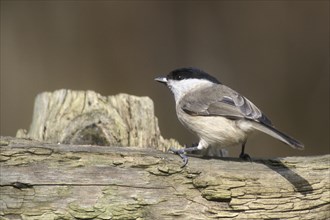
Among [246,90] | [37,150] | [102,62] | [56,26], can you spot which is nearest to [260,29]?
[246,90]

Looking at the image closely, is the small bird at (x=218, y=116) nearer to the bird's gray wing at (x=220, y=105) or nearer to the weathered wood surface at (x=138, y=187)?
the bird's gray wing at (x=220, y=105)

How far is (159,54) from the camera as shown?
18.6 ft

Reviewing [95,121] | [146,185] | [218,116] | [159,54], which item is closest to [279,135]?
[218,116]

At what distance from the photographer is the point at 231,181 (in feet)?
8.17

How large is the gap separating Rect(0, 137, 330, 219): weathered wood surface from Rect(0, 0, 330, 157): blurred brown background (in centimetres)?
286

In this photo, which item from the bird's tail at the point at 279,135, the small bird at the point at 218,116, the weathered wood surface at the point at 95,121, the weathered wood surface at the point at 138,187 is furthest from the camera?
the weathered wood surface at the point at 95,121

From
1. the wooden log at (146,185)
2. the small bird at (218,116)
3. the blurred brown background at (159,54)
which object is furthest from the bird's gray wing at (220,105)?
the blurred brown background at (159,54)

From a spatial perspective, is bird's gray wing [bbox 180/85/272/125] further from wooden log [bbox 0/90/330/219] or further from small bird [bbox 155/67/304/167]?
wooden log [bbox 0/90/330/219]

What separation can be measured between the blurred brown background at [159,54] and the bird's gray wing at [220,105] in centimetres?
233

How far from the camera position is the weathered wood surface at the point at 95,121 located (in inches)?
125

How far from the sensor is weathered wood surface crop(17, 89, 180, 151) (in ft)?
10.4

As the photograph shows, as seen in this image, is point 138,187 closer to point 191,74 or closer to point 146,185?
point 146,185

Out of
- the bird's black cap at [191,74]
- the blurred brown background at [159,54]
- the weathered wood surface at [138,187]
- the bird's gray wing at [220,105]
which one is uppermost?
the blurred brown background at [159,54]

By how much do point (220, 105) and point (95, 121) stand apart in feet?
2.38
